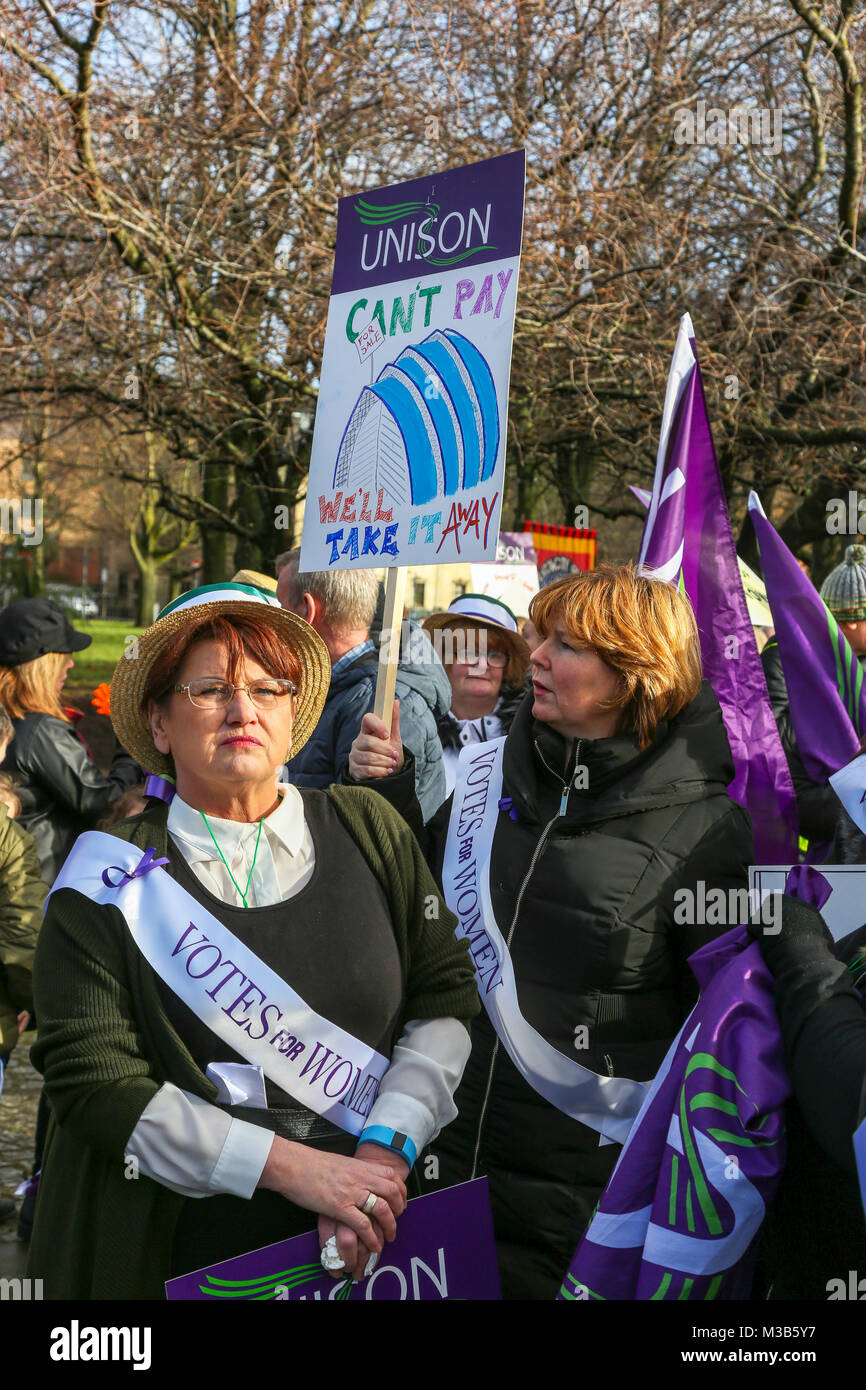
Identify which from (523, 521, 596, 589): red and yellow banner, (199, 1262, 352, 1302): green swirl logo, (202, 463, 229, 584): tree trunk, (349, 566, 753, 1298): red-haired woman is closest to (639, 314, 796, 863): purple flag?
(349, 566, 753, 1298): red-haired woman

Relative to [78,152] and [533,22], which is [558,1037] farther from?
[533,22]

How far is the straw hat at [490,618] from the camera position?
5070mm

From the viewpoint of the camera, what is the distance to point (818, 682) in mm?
3352

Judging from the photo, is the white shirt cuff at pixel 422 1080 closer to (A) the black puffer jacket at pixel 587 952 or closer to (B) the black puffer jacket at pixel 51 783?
A: (A) the black puffer jacket at pixel 587 952

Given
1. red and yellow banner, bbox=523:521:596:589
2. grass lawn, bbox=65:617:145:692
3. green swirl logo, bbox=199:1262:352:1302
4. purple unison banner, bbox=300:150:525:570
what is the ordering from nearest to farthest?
green swirl logo, bbox=199:1262:352:1302
purple unison banner, bbox=300:150:525:570
red and yellow banner, bbox=523:521:596:589
grass lawn, bbox=65:617:145:692

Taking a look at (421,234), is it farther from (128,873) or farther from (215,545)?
(215,545)

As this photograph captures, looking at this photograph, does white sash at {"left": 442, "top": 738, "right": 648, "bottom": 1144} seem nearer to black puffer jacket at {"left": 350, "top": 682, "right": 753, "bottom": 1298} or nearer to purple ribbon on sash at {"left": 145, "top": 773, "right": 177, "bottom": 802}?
black puffer jacket at {"left": 350, "top": 682, "right": 753, "bottom": 1298}

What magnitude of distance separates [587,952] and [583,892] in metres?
0.11

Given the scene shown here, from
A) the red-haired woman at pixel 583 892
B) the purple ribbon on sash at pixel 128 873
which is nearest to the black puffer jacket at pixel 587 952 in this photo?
the red-haired woman at pixel 583 892

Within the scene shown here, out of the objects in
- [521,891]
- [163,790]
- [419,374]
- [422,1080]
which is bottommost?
[422,1080]

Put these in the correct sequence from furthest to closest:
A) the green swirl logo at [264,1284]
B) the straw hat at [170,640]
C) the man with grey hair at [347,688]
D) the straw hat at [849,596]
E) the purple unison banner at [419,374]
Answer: the straw hat at [849,596] < the man with grey hair at [347,688] < the purple unison banner at [419,374] < the straw hat at [170,640] < the green swirl logo at [264,1284]

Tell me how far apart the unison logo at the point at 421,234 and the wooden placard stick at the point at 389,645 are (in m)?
0.69

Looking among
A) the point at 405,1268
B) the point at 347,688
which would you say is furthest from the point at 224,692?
the point at 347,688

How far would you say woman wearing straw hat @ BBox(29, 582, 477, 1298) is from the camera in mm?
1993
